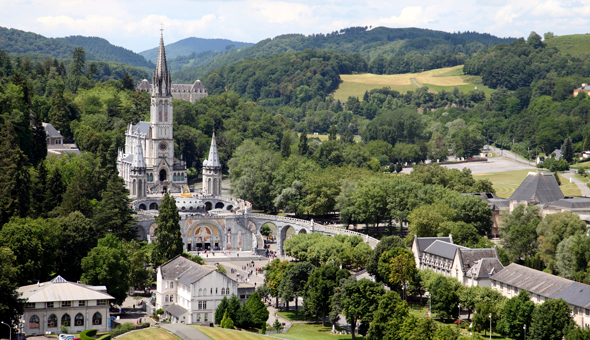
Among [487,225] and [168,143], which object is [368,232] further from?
[168,143]

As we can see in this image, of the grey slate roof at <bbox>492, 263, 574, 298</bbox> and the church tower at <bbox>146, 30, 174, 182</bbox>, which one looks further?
the church tower at <bbox>146, 30, 174, 182</bbox>

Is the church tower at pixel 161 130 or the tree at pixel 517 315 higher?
the church tower at pixel 161 130

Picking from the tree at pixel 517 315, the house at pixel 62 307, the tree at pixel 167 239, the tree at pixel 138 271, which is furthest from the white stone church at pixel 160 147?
the tree at pixel 517 315

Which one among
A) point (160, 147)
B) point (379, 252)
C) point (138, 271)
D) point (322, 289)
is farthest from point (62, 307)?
point (160, 147)

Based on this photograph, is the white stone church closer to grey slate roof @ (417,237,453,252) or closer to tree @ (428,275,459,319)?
grey slate roof @ (417,237,453,252)

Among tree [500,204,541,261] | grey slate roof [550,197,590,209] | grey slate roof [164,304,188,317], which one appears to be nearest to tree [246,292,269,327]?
grey slate roof [164,304,188,317]

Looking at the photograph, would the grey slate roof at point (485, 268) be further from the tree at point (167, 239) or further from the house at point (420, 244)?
the tree at point (167, 239)

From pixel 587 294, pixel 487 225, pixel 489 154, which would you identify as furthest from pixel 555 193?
pixel 489 154
